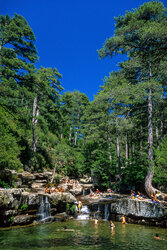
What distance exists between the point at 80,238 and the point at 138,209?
6.53m

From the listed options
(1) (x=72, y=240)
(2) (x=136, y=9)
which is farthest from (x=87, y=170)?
(2) (x=136, y=9)

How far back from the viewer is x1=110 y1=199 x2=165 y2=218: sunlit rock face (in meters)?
13.6

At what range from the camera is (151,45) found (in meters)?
16.7

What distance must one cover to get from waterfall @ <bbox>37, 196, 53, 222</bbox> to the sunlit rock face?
593cm

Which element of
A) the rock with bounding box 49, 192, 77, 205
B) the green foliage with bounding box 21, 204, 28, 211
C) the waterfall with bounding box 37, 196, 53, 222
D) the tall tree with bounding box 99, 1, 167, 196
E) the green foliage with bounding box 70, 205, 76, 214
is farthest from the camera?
the green foliage with bounding box 70, 205, 76, 214

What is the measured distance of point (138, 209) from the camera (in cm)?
1436

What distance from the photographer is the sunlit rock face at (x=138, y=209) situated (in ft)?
44.5

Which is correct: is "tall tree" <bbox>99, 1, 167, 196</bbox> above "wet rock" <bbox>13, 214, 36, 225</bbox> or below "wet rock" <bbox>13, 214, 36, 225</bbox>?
above

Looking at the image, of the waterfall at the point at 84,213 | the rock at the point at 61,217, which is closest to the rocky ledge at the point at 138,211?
the waterfall at the point at 84,213

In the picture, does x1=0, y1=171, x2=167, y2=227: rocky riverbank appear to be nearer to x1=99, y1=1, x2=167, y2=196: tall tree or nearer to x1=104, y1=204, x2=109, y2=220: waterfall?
x1=104, y1=204, x2=109, y2=220: waterfall

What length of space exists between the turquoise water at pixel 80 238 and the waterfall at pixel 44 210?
6.48 ft

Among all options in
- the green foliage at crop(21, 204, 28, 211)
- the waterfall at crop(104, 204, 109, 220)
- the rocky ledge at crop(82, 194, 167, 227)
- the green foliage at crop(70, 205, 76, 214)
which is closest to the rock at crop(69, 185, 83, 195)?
the green foliage at crop(70, 205, 76, 214)

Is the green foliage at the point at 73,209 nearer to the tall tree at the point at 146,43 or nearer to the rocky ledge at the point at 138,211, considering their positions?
the rocky ledge at the point at 138,211

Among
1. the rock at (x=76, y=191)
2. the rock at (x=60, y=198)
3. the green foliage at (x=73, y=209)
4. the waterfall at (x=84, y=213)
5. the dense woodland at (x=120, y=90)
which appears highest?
the dense woodland at (x=120, y=90)
